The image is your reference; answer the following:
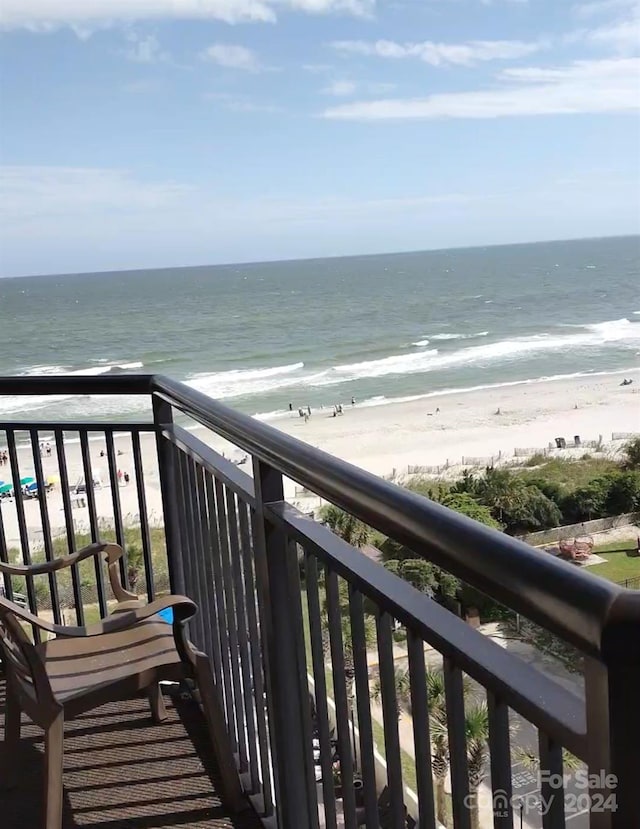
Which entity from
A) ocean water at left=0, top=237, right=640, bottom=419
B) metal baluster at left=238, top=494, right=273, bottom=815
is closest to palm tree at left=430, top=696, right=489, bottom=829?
metal baluster at left=238, top=494, right=273, bottom=815

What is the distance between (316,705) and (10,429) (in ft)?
5.79

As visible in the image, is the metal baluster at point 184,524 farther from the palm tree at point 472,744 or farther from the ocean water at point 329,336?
the ocean water at point 329,336

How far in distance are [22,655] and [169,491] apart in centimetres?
82

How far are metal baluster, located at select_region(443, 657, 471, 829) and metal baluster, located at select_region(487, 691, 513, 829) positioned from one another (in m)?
0.06

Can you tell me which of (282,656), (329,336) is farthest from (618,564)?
(329,336)

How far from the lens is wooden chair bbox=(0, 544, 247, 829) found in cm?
184

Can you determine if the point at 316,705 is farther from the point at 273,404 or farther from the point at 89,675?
the point at 273,404

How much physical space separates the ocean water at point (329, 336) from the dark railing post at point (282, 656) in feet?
71.8

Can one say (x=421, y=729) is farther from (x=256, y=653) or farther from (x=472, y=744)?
(x=256, y=653)

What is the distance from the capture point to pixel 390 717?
41.1 inches

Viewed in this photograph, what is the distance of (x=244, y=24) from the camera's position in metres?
47.9

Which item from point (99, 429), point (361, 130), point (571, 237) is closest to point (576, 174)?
point (361, 130)

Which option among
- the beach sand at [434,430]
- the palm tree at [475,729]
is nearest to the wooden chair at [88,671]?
the palm tree at [475,729]

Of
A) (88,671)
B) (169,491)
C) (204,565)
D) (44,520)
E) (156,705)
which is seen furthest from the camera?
(44,520)
